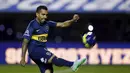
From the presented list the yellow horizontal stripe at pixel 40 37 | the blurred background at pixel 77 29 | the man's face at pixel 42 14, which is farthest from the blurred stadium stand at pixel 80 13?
the man's face at pixel 42 14

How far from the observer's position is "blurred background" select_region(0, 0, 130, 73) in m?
18.3

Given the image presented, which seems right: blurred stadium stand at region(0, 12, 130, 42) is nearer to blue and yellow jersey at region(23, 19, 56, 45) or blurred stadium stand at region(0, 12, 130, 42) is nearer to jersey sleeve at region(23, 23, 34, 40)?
blue and yellow jersey at region(23, 19, 56, 45)

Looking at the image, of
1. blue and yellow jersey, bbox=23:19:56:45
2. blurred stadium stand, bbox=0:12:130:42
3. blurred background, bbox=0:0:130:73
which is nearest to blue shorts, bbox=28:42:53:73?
blue and yellow jersey, bbox=23:19:56:45

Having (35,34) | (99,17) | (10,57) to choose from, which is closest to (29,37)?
(35,34)

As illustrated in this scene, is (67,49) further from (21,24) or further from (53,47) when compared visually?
(21,24)

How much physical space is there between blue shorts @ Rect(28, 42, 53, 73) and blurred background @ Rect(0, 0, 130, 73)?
32.5ft

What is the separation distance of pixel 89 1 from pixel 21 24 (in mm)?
3287

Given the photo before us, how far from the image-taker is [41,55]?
323 inches

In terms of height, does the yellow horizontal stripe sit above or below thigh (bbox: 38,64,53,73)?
above

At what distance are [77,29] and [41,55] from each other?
36.1 feet

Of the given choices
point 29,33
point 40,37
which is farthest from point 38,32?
point 29,33

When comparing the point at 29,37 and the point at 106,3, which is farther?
the point at 106,3

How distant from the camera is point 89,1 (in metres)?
19.1

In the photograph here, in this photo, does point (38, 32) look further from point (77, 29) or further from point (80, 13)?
point (80, 13)
